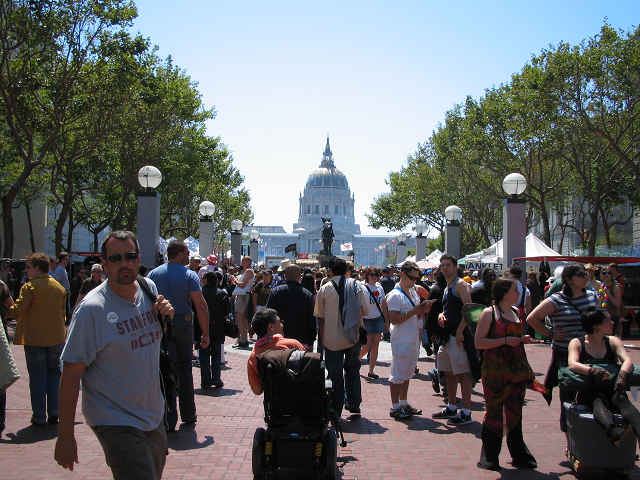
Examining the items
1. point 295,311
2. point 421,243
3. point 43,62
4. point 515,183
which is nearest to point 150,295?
point 295,311

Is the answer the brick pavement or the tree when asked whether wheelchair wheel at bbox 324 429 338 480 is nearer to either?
the brick pavement

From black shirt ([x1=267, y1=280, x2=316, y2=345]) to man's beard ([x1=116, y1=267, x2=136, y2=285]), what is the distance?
4.31m

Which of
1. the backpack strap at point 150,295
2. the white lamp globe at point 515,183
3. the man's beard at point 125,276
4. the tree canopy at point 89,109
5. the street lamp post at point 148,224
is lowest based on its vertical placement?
the backpack strap at point 150,295

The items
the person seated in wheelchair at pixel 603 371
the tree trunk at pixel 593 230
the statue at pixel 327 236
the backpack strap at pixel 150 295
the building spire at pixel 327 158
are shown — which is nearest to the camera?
the backpack strap at pixel 150 295

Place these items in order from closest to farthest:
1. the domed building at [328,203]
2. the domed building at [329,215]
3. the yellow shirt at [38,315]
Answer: the yellow shirt at [38,315]
the domed building at [329,215]
the domed building at [328,203]

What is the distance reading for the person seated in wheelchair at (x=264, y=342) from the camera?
5410 mm

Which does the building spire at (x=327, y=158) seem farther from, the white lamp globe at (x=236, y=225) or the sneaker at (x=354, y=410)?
the sneaker at (x=354, y=410)

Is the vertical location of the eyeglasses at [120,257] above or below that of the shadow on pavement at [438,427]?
above

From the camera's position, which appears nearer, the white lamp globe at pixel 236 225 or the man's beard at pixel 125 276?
the man's beard at pixel 125 276

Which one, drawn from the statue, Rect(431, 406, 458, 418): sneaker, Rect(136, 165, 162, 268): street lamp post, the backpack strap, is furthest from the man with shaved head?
the statue

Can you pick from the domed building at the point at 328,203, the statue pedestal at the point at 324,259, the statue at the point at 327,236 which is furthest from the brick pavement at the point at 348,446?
the domed building at the point at 328,203

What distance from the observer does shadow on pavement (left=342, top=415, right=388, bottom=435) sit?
25.1 feet

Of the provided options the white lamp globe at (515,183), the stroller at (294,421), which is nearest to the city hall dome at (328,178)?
the white lamp globe at (515,183)

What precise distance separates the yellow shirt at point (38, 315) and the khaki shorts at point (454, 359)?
416cm
